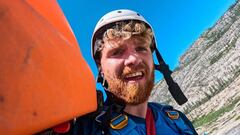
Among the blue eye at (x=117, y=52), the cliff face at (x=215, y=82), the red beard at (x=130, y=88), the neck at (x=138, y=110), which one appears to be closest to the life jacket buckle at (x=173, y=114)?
the neck at (x=138, y=110)

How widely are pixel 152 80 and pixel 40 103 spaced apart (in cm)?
194

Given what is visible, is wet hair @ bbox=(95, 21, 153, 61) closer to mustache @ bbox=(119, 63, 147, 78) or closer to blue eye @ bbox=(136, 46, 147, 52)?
blue eye @ bbox=(136, 46, 147, 52)

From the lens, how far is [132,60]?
3.20 meters

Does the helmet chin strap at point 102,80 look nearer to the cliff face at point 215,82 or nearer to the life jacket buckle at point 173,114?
the life jacket buckle at point 173,114

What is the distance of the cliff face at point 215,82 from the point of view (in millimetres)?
53494

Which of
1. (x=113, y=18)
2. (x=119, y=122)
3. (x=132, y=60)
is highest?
(x=113, y=18)

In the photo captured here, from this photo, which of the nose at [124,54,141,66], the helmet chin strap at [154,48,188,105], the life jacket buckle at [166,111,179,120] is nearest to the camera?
the nose at [124,54,141,66]

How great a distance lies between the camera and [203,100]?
290 ft

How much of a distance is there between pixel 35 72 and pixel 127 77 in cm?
174

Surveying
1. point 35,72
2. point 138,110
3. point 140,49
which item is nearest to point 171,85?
point 138,110

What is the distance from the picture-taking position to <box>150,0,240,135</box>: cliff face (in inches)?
2106

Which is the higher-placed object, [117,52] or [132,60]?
[117,52]

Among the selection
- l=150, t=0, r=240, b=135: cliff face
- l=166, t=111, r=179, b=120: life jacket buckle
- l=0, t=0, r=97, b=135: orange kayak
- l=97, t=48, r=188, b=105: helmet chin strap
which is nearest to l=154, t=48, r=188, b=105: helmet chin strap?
l=97, t=48, r=188, b=105: helmet chin strap

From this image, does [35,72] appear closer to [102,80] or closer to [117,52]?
[117,52]
